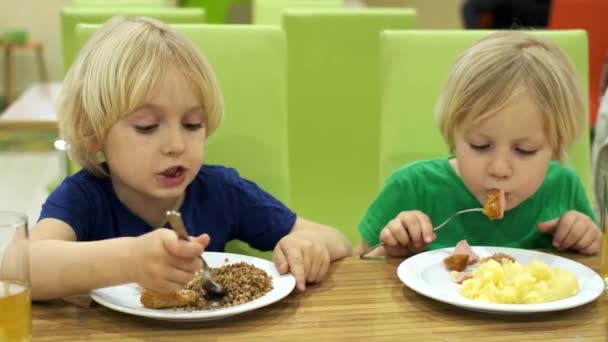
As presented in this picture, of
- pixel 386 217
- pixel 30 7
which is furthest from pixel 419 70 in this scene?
pixel 30 7

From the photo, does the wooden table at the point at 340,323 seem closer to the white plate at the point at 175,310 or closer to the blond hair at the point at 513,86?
the white plate at the point at 175,310

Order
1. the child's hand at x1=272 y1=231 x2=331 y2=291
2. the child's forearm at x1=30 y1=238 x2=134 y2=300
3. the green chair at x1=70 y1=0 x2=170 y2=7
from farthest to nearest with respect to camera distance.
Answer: the green chair at x1=70 y1=0 x2=170 y2=7 → the child's hand at x1=272 y1=231 x2=331 y2=291 → the child's forearm at x1=30 y1=238 x2=134 y2=300

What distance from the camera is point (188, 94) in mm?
1266

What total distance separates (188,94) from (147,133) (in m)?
0.09

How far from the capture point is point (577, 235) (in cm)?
136

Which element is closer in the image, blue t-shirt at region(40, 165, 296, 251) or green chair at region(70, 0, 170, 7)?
blue t-shirt at region(40, 165, 296, 251)

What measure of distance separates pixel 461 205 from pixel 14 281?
35.4 inches

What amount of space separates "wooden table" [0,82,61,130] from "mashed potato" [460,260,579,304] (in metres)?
2.25

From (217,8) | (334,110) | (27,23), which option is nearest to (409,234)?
(334,110)

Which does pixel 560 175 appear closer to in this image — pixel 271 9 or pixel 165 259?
pixel 165 259

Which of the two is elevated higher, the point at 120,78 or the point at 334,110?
the point at 120,78

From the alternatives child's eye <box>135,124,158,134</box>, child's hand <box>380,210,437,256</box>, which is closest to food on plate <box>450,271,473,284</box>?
child's hand <box>380,210,437,256</box>

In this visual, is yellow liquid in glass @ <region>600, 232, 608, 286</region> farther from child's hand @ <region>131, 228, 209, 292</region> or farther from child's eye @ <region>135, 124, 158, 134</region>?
child's eye @ <region>135, 124, 158, 134</region>

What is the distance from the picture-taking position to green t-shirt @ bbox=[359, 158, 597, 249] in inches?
61.6
